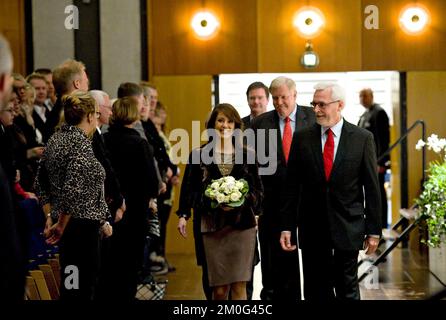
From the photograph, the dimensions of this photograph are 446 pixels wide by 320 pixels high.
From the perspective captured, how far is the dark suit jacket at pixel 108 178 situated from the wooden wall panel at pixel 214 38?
2991 millimetres

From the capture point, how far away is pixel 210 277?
5957 millimetres

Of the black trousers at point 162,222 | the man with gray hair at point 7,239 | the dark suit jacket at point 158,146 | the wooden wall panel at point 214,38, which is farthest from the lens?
the wooden wall panel at point 214,38

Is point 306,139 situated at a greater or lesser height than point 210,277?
greater

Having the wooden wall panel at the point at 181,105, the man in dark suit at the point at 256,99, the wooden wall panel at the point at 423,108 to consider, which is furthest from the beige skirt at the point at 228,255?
the wooden wall panel at the point at 181,105

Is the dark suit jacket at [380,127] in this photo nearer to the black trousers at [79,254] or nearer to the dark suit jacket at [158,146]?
the dark suit jacket at [158,146]

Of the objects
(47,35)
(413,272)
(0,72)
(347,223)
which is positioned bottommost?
(413,272)

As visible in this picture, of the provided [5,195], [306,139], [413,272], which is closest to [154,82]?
[413,272]

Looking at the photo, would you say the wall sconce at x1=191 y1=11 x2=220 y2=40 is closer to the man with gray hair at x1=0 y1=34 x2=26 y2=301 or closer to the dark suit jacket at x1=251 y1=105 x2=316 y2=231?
the dark suit jacket at x1=251 y1=105 x2=316 y2=231

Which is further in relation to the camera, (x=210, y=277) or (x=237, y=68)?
(x=237, y=68)

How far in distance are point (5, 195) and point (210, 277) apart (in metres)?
3.09

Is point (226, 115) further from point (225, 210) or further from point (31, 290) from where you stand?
point (31, 290)

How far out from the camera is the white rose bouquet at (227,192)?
18.9ft

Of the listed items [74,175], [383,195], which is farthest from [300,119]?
[383,195]
